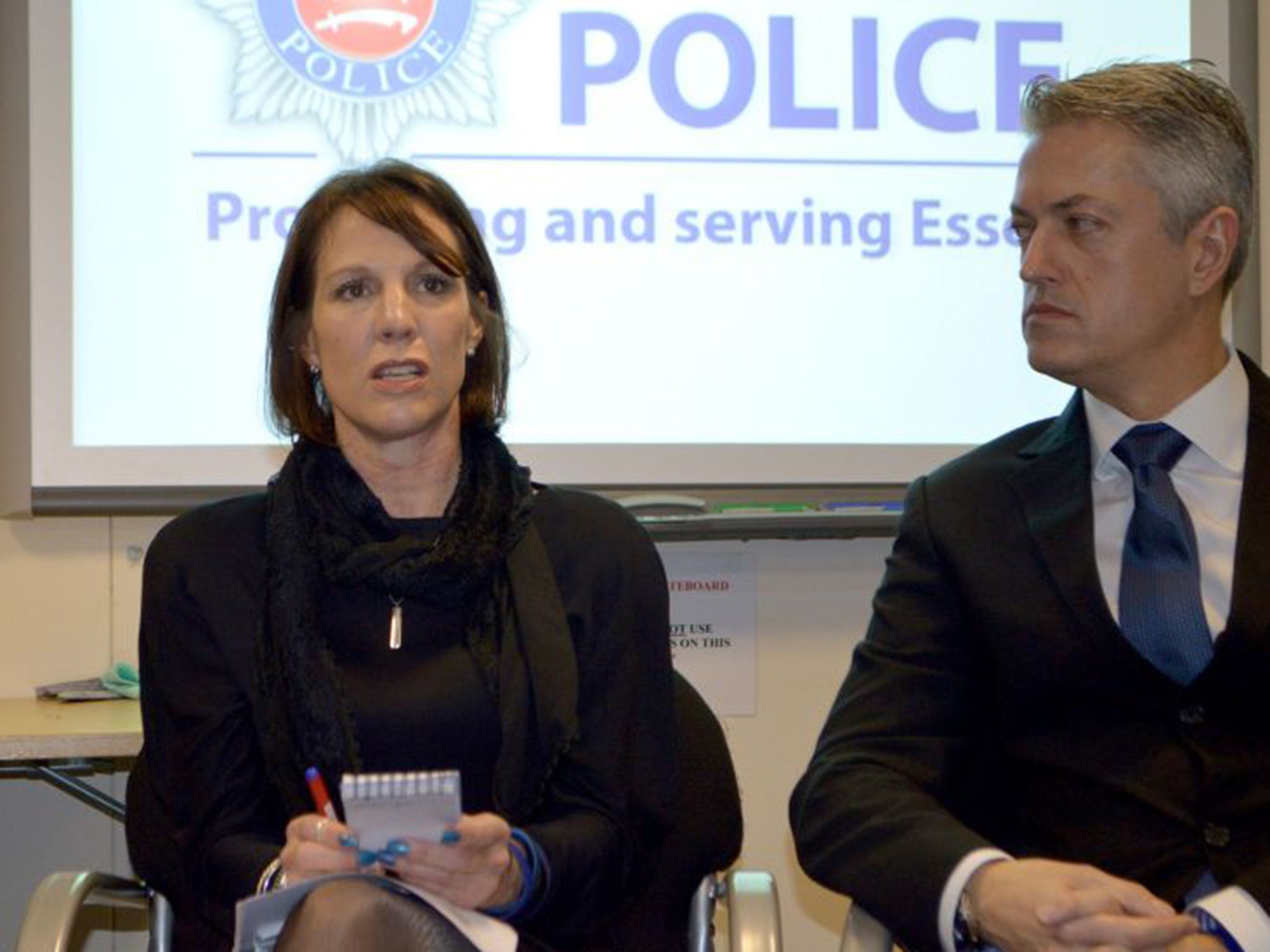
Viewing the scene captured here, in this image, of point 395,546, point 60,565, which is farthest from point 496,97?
point 395,546

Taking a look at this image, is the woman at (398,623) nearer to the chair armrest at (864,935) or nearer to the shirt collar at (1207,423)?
the chair armrest at (864,935)

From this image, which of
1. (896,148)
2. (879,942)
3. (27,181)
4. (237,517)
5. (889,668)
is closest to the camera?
(879,942)

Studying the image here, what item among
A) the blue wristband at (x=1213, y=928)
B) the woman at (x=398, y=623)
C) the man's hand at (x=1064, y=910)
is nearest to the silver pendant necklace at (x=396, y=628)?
the woman at (x=398, y=623)

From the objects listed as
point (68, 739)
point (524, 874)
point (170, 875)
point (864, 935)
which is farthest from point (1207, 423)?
point (68, 739)

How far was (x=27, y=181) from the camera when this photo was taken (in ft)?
10.5

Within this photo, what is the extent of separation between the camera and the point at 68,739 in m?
2.67

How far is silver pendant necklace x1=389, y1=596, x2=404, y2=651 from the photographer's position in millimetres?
2145

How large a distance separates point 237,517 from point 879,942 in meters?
0.96

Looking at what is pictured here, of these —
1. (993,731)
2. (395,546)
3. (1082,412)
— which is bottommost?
(993,731)

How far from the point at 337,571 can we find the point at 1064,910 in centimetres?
94

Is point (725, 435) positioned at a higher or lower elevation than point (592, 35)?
lower

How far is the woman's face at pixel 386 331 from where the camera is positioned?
2.19m

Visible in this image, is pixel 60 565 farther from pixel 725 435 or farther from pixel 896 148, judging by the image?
pixel 896 148

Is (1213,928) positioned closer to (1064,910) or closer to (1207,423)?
(1064,910)
